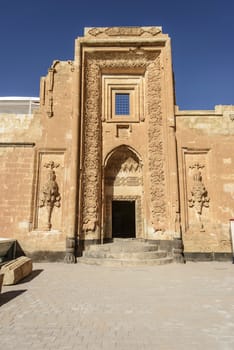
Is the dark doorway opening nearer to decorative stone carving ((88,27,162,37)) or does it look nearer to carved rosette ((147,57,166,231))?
carved rosette ((147,57,166,231))

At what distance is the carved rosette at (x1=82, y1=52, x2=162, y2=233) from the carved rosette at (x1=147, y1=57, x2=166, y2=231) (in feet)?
0.18

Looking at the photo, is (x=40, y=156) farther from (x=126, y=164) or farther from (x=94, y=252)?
(x=94, y=252)

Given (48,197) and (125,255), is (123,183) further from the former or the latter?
(125,255)

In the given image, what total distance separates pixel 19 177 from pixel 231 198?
1016cm

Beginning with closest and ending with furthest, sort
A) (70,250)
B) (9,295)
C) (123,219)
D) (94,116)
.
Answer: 1. (9,295)
2. (70,250)
3. (94,116)
4. (123,219)

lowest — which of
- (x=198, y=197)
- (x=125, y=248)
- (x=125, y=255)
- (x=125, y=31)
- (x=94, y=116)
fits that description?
(x=125, y=255)

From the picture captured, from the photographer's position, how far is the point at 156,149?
12.8m

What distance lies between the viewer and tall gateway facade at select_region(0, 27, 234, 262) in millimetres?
11531

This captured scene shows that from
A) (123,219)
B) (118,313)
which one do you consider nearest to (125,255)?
(118,313)

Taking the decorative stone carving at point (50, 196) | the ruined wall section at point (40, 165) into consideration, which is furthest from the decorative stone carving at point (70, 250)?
the decorative stone carving at point (50, 196)

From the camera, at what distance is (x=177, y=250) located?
1089 centimetres

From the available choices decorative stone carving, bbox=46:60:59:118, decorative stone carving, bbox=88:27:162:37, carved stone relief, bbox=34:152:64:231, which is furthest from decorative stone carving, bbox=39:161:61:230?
decorative stone carving, bbox=88:27:162:37

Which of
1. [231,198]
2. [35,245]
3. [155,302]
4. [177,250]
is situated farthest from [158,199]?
[155,302]

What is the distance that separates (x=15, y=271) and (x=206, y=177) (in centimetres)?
936
